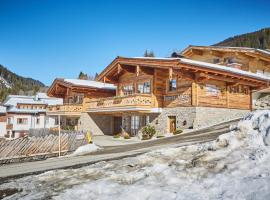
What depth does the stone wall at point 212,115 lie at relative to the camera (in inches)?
858

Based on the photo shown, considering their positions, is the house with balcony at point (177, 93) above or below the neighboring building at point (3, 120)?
above

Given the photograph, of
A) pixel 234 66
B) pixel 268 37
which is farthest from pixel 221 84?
pixel 268 37

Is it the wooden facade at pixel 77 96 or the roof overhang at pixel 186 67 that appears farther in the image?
the wooden facade at pixel 77 96

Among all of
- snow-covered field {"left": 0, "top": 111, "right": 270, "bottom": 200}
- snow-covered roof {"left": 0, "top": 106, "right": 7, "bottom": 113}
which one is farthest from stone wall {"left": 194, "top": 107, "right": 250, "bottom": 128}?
snow-covered roof {"left": 0, "top": 106, "right": 7, "bottom": 113}

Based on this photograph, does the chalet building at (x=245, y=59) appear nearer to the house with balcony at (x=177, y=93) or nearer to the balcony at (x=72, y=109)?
the house with balcony at (x=177, y=93)

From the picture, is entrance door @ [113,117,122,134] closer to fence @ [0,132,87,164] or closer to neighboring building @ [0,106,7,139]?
fence @ [0,132,87,164]

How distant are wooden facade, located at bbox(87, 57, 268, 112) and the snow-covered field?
1269 centimetres

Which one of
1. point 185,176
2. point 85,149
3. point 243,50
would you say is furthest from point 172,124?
point 185,176

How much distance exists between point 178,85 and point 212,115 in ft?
11.9

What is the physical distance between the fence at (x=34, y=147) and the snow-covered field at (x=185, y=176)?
6.64 meters

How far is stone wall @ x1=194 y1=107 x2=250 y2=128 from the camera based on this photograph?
21.8 metres

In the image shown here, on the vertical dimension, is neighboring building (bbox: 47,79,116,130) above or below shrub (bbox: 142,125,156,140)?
above

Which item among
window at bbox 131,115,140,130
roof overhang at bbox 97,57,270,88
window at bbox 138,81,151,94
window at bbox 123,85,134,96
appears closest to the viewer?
roof overhang at bbox 97,57,270,88

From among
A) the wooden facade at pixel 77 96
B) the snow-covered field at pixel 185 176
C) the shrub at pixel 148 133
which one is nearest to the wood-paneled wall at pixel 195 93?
the shrub at pixel 148 133
